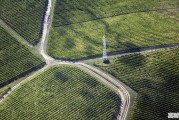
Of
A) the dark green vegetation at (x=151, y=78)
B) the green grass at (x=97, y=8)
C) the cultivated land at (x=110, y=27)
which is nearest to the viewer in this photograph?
the dark green vegetation at (x=151, y=78)

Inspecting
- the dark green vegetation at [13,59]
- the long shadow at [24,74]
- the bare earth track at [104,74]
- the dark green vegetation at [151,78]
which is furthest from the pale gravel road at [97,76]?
the dark green vegetation at [13,59]

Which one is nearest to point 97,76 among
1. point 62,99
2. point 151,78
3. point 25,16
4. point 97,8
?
point 62,99

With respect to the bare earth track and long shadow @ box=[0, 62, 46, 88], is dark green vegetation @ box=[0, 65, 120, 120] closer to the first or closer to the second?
the bare earth track

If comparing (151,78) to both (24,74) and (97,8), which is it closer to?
(97,8)

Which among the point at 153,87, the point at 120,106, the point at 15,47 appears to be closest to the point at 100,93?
the point at 120,106

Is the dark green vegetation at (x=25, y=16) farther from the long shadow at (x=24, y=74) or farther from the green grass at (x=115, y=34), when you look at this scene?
the long shadow at (x=24, y=74)

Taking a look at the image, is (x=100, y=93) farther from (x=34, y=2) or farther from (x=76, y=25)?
(x=34, y=2)
